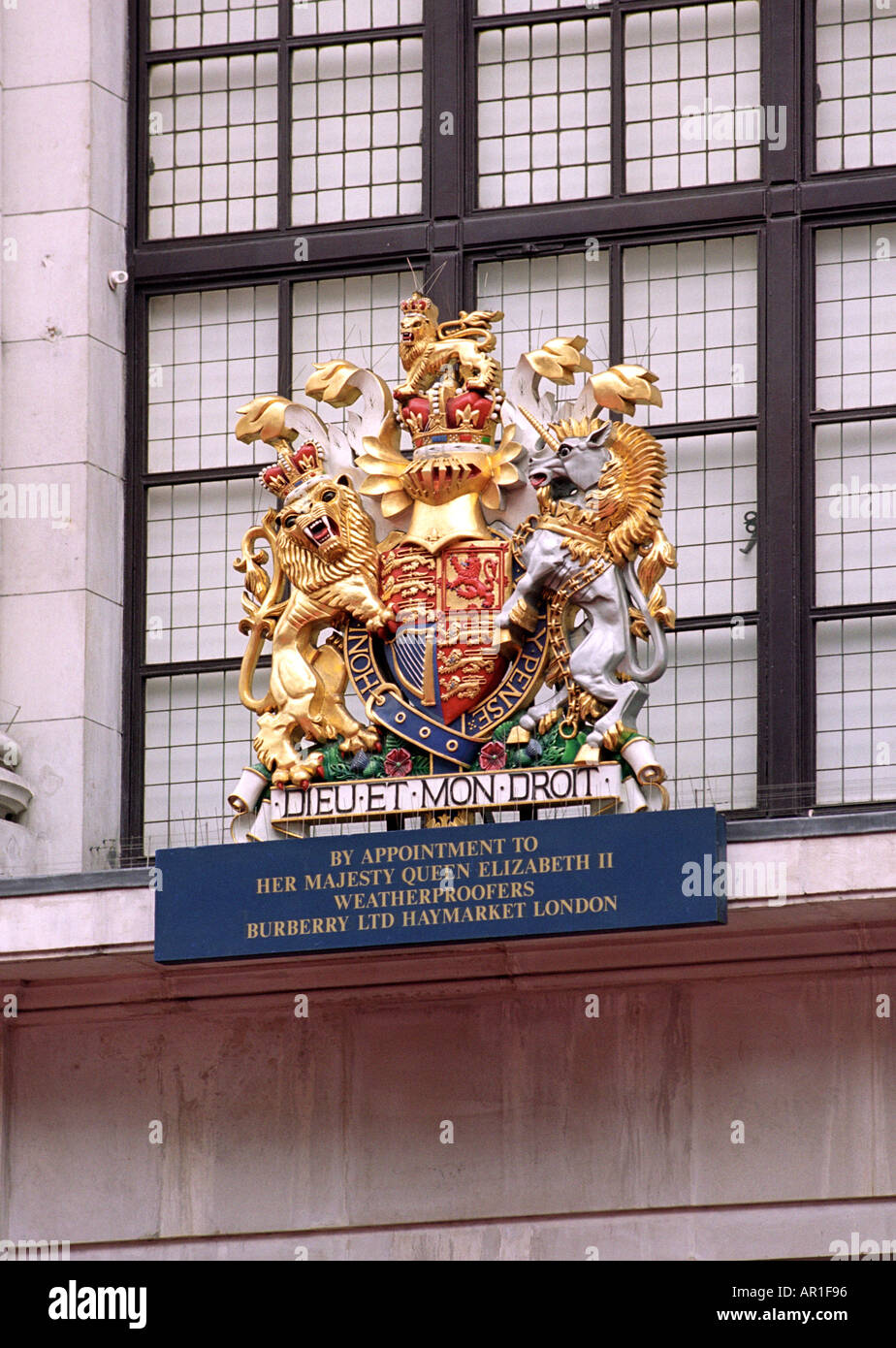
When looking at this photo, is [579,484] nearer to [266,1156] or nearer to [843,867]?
[843,867]

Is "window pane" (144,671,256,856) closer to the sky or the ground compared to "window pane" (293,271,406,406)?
closer to the ground

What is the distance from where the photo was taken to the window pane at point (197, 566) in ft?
93.9

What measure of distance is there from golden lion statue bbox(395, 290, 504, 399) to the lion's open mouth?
1.22 metres

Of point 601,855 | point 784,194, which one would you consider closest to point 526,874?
point 601,855

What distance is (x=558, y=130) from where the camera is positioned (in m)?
28.7

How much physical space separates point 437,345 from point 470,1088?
6.04 meters

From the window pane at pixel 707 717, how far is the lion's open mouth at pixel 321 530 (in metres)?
3.07

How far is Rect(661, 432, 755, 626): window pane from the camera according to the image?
27328mm

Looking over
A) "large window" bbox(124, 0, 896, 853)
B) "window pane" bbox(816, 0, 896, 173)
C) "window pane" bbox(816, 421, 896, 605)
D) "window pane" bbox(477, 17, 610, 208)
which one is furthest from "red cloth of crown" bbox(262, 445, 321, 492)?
"window pane" bbox(816, 0, 896, 173)

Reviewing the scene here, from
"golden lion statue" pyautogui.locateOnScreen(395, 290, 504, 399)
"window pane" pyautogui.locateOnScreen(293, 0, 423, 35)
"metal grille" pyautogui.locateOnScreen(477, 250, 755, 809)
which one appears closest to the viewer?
"golden lion statue" pyautogui.locateOnScreen(395, 290, 504, 399)

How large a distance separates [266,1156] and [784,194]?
30.3 feet
